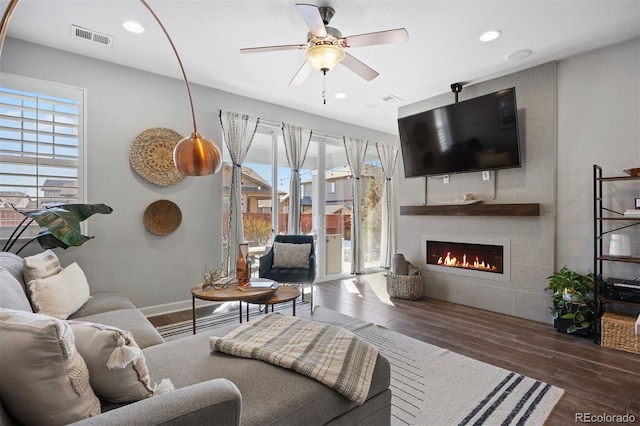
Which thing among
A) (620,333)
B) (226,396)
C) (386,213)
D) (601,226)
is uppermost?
(386,213)

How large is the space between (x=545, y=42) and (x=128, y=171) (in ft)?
14.5

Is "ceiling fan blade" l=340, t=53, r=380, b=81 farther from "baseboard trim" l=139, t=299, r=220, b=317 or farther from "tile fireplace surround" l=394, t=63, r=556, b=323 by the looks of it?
"baseboard trim" l=139, t=299, r=220, b=317

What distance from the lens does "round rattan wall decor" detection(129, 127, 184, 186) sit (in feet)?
11.6

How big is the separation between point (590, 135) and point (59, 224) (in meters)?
4.87

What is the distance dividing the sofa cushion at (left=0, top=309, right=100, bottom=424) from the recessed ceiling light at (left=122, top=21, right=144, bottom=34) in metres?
2.69

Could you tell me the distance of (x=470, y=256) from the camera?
13.5 ft

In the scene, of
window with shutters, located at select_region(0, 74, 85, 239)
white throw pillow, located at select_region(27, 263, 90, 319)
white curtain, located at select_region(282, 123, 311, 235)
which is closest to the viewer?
white throw pillow, located at select_region(27, 263, 90, 319)

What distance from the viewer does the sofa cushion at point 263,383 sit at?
114 cm

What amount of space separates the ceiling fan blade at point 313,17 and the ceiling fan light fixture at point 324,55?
0.09m

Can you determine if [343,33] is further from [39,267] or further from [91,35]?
[39,267]

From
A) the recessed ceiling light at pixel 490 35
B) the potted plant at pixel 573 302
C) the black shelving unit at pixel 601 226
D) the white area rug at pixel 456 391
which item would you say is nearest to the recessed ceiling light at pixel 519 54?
the recessed ceiling light at pixel 490 35

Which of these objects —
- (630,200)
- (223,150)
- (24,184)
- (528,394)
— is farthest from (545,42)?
(24,184)

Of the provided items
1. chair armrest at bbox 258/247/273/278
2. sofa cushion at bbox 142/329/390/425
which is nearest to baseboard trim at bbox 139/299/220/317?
chair armrest at bbox 258/247/273/278

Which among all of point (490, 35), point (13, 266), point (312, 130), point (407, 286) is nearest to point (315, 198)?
point (312, 130)
